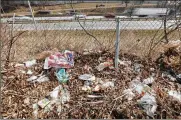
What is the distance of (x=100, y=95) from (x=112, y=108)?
28 cm

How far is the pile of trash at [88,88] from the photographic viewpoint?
107 inches

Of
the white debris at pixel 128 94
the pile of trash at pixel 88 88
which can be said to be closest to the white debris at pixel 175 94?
the pile of trash at pixel 88 88

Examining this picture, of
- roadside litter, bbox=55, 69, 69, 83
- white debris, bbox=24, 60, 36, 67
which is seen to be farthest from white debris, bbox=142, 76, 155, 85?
white debris, bbox=24, 60, 36, 67

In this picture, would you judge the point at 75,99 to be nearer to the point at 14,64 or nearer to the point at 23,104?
the point at 23,104

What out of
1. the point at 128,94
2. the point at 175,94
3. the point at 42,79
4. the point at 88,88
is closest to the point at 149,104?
the point at 128,94

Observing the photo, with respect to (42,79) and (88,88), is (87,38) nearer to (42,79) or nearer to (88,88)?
(42,79)

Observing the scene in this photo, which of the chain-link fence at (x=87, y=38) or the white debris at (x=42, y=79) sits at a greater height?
the chain-link fence at (x=87, y=38)

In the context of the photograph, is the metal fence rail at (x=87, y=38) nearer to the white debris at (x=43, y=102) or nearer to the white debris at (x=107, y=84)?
the white debris at (x=107, y=84)

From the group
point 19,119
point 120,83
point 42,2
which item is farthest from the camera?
point 42,2

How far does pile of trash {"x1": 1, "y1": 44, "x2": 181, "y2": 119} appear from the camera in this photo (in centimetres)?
272

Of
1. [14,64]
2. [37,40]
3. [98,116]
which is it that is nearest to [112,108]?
[98,116]

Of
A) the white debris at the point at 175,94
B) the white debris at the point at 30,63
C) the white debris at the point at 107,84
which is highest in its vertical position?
the white debris at the point at 30,63

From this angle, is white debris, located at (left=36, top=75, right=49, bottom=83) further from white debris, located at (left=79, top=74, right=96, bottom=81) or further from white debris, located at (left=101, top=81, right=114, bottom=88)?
white debris, located at (left=101, top=81, right=114, bottom=88)

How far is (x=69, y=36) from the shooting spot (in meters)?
4.61
